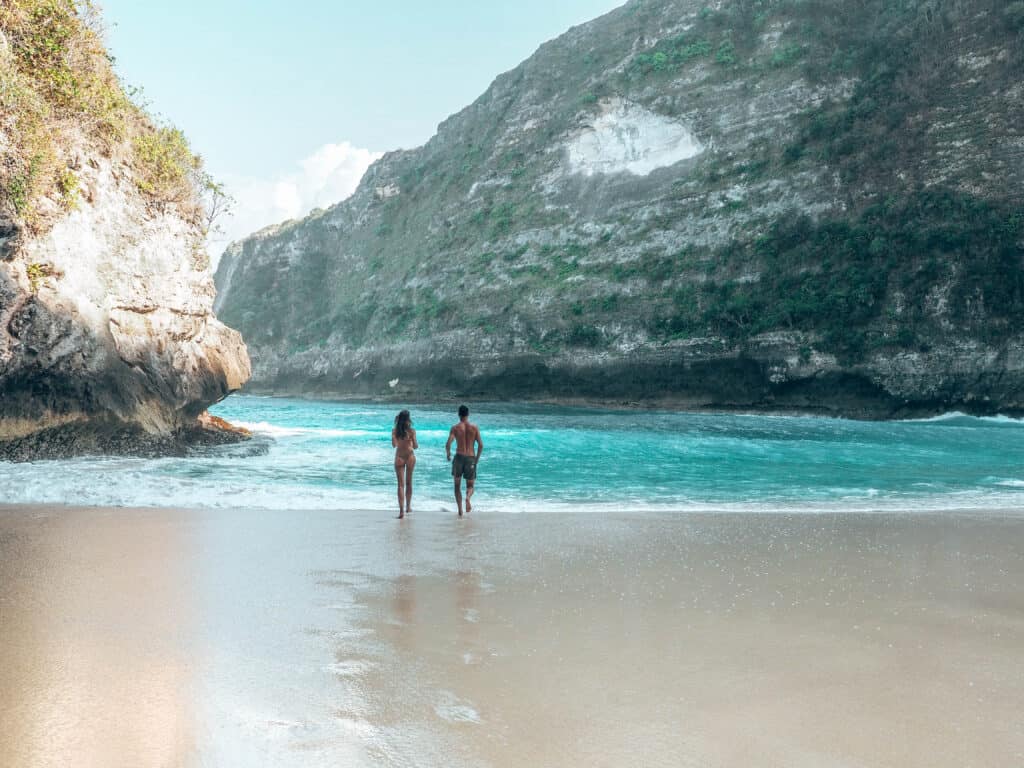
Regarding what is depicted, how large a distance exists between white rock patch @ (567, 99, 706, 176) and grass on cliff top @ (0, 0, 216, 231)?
3183 centimetres

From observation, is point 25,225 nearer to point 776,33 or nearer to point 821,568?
point 821,568

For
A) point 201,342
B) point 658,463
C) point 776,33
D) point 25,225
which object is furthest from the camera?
point 776,33

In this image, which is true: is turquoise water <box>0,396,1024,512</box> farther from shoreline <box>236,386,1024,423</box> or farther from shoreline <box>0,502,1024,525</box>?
shoreline <box>236,386,1024,423</box>

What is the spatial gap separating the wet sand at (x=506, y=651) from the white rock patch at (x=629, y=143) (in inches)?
1512

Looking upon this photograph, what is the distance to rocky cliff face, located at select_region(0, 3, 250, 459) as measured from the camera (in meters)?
9.76

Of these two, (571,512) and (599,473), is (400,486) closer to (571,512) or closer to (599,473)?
(571,512)

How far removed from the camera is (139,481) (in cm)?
897

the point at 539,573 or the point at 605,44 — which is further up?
the point at 605,44

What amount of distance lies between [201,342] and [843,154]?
3141 cm

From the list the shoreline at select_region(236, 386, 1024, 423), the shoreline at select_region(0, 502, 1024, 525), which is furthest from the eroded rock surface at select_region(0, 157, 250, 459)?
the shoreline at select_region(236, 386, 1024, 423)

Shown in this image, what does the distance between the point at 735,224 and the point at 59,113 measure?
3152 cm

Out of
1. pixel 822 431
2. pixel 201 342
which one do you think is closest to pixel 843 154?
pixel 822 431

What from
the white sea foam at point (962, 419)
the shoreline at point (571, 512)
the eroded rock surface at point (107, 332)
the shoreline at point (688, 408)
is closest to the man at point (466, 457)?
the shoreline at point (571, 512)

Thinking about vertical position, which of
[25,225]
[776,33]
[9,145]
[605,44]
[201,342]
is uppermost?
[605,44]
